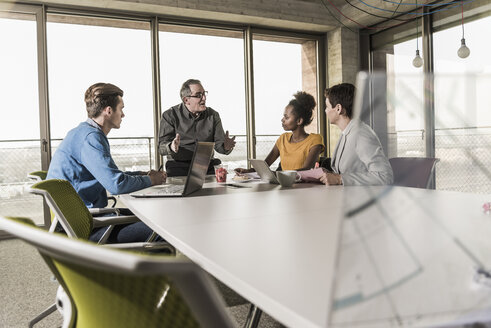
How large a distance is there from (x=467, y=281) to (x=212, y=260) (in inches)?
19.2

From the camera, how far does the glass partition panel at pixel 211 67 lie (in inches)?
211

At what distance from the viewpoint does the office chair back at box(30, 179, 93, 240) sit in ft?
4.90

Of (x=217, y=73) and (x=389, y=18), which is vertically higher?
(x=389, y=18)

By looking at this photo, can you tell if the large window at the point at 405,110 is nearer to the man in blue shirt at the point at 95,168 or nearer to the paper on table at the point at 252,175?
the man in blue shirt at the point at 95,168

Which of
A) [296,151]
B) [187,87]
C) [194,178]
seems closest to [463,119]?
[194,178]

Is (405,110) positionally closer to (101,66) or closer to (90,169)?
(90,169)

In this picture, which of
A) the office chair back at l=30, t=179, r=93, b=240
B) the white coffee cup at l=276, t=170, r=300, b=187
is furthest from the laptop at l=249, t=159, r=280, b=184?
the office chair back at l=30, t=179, r=93, b=240

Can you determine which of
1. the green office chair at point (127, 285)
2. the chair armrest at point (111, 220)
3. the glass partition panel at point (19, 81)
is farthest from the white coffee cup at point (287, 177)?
the glass partition panel at point (19, 81)

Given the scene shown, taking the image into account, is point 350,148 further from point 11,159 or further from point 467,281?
point 11,159

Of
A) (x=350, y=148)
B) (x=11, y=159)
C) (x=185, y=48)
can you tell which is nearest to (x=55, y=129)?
(x=11, y=159)

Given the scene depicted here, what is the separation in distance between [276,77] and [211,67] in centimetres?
105

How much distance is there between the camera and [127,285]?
506 mm

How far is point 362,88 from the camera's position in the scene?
416 mm

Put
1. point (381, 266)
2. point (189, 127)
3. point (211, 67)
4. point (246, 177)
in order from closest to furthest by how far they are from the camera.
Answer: point (381, 266) < point (246, 177) < point (189, 127) < point (211, 67)
